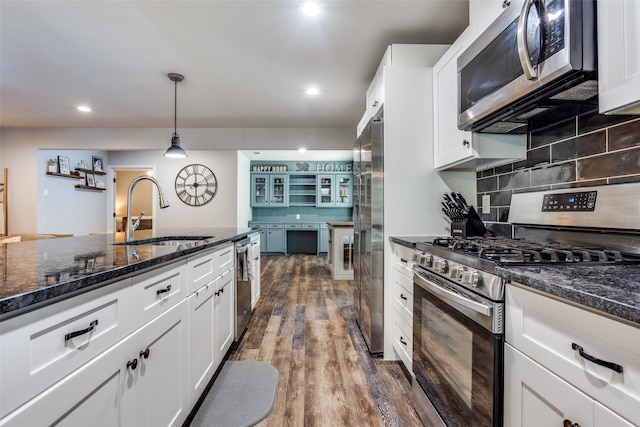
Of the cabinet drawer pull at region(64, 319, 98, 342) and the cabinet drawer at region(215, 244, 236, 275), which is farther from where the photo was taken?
the cabinet drawer at region(215, 244, 236, 275)

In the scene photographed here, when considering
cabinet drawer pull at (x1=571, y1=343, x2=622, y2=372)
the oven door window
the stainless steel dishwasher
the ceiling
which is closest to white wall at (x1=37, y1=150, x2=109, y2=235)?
the ceiling

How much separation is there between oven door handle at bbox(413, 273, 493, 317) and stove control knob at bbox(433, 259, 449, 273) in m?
0.07

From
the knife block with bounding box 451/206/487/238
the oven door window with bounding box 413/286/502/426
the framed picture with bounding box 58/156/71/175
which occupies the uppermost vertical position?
the framed picture with bounding box 58/156/71/175

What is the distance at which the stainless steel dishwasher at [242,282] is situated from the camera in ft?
7.32

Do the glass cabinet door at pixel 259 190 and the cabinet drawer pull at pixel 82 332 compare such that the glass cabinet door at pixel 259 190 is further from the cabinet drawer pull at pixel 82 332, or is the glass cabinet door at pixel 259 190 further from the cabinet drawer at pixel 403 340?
the cabinet drawer pull at pixel 82 332

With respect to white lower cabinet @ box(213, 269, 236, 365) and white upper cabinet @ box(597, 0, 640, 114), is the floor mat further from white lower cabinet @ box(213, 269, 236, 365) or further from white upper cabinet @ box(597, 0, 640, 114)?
white upper cabinet @ box(597, 0, 640, 114)

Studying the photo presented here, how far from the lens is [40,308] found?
0.61 meters

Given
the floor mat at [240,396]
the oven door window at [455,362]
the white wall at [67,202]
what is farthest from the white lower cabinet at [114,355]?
the white wall at [67,202]

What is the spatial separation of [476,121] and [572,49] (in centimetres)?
58

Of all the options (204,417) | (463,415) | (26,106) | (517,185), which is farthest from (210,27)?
(26,106)

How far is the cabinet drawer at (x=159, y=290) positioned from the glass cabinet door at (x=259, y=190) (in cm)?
575

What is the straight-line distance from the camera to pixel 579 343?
2.20 feet

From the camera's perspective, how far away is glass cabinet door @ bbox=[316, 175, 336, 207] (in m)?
7.03

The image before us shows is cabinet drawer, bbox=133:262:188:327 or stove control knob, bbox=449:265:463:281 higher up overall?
stove control knob, bbox=449:265:463:281
